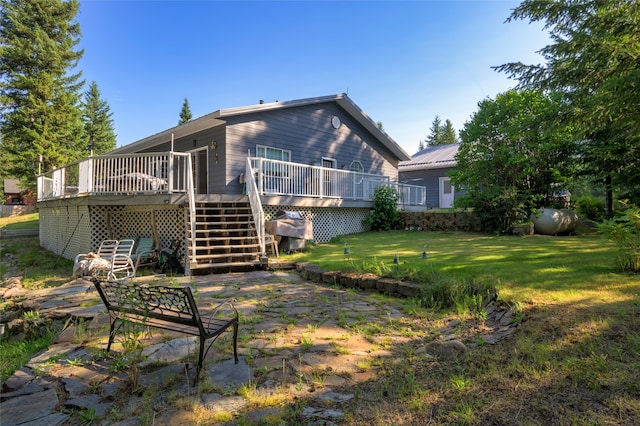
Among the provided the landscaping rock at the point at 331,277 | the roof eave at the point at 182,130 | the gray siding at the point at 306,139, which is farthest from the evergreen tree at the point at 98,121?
the landscaping rock at the point at 331,277

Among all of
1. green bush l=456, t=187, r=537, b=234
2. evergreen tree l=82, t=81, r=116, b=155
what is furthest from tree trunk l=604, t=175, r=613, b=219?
evergreen tree l=82, t=81, r=116, b=155

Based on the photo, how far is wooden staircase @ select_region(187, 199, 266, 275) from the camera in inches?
292

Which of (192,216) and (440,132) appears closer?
(192,216)

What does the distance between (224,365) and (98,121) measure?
45.5 m

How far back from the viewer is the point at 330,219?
38.7ft

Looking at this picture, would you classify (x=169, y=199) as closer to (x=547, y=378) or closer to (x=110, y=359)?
(x=110, y=359)

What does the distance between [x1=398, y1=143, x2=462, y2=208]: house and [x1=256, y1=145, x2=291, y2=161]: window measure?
953cm

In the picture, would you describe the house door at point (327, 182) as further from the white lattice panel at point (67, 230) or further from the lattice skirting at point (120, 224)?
the white lattice panel at point (67, 230)

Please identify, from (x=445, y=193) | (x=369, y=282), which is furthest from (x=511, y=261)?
(x=445, y=193)

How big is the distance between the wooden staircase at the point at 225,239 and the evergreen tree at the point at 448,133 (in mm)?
52641

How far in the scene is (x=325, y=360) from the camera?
2.96 meters

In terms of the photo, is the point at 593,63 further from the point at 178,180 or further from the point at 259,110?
the point at 259,110

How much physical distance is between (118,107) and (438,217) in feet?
139

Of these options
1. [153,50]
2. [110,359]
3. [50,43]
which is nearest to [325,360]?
[110,359]
